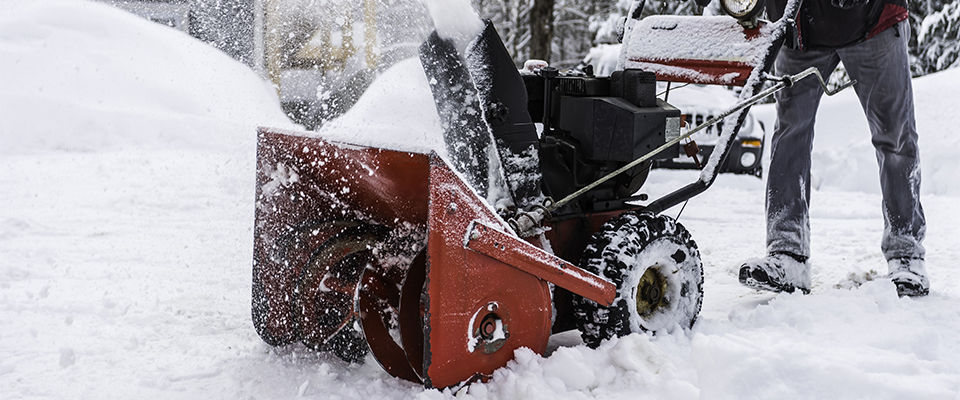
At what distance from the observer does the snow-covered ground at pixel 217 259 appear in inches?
91.6

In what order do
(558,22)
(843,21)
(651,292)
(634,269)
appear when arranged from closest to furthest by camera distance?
1. (634,269)
2. (651,292)
3. (843,21)
4. (558,22)

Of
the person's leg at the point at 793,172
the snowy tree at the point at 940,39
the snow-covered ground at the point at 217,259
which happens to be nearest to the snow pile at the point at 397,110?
the snow-covered ground at the point at 217,259

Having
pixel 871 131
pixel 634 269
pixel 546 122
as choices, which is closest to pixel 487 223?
pixel 634 269

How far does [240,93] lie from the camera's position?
8516 mm

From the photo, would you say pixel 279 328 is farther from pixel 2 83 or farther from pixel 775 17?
pixel 2 83

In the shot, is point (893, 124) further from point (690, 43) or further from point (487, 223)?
point (487, 223)

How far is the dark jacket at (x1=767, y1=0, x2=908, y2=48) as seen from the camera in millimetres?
3346

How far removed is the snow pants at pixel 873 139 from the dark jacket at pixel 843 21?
0.04 metres

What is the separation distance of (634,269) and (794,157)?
138cm

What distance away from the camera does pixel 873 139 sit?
3561 millimetres

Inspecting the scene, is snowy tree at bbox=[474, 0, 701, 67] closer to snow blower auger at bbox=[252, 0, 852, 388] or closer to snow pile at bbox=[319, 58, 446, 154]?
snow blower auger at bbox=[252, 0, 852, 388]

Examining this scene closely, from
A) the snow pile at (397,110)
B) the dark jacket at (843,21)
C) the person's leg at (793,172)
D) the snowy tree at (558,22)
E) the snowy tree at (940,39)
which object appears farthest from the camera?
the snowy tree at (940,39)

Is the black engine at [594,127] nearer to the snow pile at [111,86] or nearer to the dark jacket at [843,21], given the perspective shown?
the dark jacket at [843,21]

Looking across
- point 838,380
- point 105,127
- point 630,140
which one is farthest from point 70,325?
point 105,127
